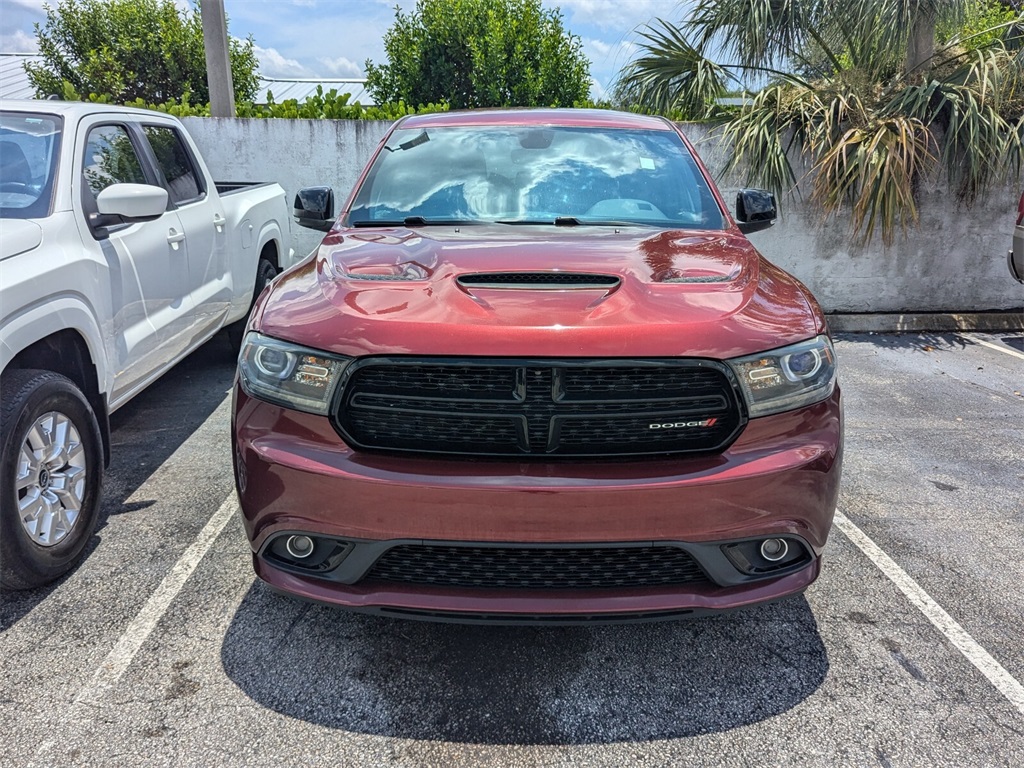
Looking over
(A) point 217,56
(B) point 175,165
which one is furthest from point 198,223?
(A) point 217,56

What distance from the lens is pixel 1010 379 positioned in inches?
238

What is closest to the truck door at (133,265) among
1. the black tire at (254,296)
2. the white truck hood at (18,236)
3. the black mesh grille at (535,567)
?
the white truck hood at (18,236)

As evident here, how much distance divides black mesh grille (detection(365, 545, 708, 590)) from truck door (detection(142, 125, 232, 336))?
2.83 m

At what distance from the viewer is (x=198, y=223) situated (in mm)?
4551

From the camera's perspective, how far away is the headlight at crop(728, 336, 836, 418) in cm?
219

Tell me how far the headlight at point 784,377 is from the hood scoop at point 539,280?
47cm

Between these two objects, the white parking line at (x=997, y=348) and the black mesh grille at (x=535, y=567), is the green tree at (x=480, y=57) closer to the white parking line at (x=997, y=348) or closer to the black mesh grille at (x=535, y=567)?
the white parking line at (x=997, y=348)

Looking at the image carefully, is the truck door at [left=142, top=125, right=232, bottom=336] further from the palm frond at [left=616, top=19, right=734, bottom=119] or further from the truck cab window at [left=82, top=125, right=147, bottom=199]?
the palm frond at [left=616, top=19, right=734, bottom=119]

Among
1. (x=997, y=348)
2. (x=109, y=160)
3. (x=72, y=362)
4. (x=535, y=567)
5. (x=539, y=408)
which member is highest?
(x=109, y=160)

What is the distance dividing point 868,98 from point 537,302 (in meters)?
6.63

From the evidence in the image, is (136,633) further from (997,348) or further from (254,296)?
(997,348)

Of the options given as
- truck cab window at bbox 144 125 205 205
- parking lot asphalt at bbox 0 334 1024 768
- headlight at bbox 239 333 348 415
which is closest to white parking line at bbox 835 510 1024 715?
parking lot asphalt at bbox 0 334 1024 768

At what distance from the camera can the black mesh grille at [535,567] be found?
217 centimetres

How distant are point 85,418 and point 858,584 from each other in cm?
305
